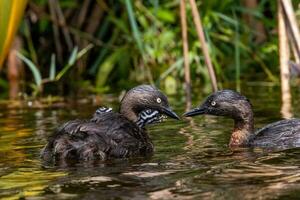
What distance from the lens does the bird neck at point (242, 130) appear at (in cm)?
769

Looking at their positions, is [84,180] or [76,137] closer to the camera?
[84,180]

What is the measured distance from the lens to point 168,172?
612 centimetres

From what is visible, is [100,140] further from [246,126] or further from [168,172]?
[246,126]

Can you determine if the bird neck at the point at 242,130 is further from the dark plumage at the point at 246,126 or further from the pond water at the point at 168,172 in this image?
the pond water at the point at 168,172

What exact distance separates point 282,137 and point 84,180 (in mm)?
2179

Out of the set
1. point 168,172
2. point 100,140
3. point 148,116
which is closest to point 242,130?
point 148,116

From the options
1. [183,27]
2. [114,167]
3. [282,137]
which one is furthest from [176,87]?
[114,167]

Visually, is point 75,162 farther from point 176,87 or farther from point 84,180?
point 176,87

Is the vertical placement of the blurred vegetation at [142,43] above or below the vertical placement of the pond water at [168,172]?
above

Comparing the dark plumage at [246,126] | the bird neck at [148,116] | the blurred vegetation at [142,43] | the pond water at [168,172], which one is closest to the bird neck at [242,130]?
the dark plumage at [246,126]

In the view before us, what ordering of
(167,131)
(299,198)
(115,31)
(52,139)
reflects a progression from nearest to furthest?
(299,198), (52,139), (167,131), (115,31)

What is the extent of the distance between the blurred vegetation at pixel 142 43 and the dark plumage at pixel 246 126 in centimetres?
380

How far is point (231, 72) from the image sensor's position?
13.2 meters

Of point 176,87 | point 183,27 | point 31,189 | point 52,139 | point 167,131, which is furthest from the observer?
point 176,87
